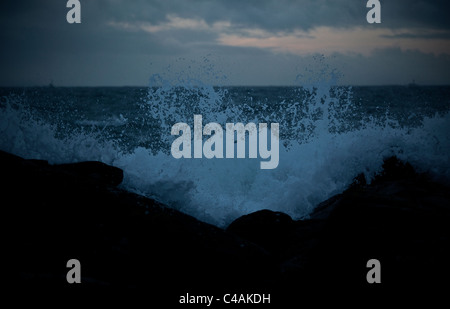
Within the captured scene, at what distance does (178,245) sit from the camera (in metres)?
2.38

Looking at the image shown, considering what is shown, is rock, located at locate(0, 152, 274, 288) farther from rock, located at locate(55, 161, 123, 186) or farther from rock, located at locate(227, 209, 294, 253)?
rock, located at locate(55, 161, 123, 186)

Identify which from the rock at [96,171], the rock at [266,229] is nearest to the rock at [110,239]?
the rock at [266,229]

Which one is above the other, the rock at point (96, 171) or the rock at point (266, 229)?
the rock at point (96, 171)

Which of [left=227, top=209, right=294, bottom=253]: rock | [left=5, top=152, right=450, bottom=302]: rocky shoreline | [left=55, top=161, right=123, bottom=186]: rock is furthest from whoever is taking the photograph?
[left=55, top=161, right=123, bottom=186]: rock

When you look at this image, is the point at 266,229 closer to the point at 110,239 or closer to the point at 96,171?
the point at 110,239

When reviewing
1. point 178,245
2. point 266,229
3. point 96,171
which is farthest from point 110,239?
point 96,171

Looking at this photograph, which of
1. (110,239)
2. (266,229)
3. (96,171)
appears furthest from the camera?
(96,171)

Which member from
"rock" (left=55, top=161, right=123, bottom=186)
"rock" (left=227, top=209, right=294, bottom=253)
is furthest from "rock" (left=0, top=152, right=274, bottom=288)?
"rock" (left=55, top=161, right=123, bottom=186)

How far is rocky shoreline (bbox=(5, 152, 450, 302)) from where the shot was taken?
212 cm

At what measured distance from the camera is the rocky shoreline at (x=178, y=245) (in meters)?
2.12

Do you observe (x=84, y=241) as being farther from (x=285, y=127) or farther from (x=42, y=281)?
(x=285, y=127)

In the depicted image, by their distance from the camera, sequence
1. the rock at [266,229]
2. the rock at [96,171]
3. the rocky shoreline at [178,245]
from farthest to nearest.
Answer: the rock at [96,171]
the rock at [266,229]
the rocky shoreline at [178,245]

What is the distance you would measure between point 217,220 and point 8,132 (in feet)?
13.7

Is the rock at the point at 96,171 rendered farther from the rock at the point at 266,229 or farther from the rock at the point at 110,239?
the rock at the point at 266,229
